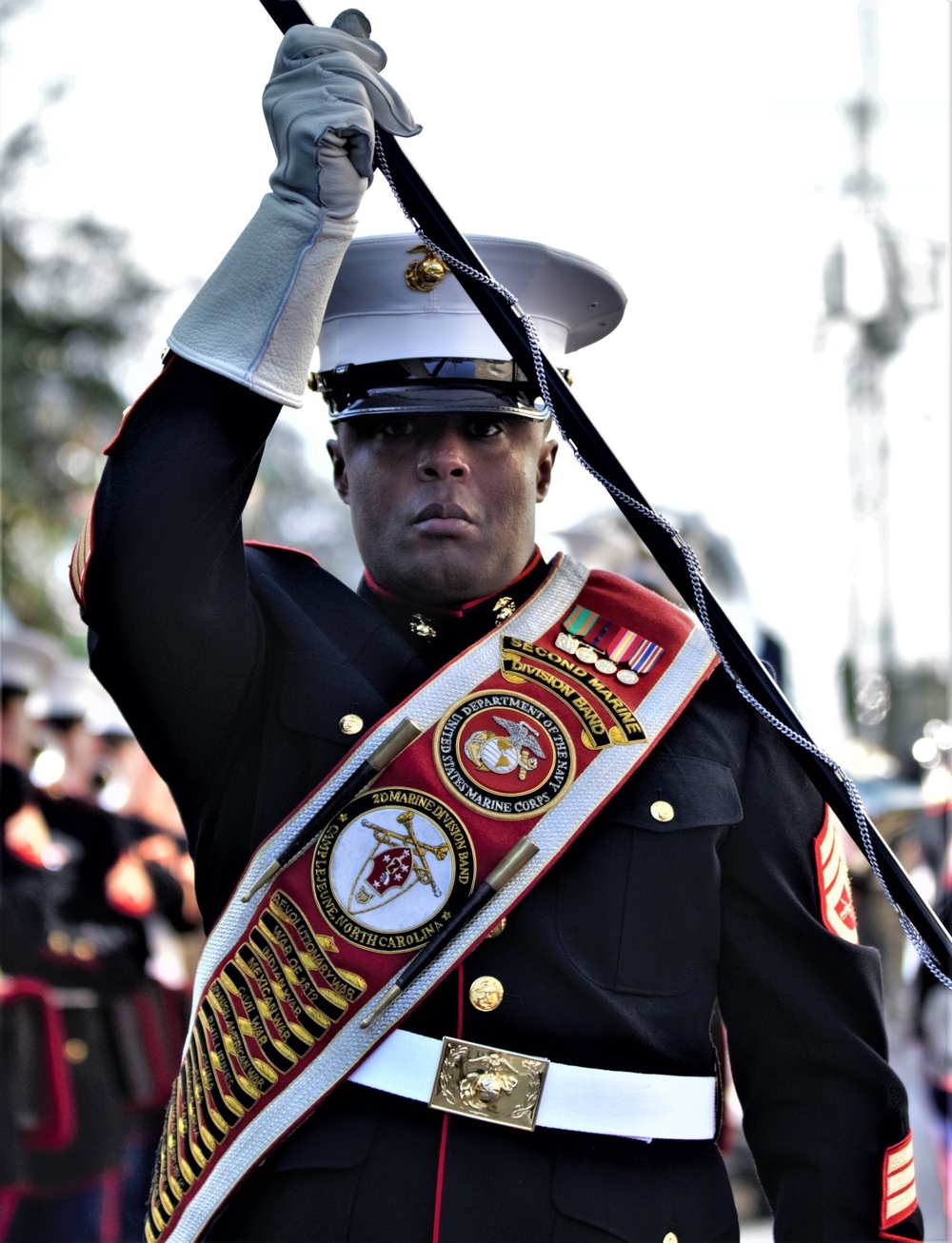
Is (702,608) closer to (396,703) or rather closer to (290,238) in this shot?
(396,703)

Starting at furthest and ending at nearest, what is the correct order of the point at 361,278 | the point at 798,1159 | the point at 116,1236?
the point at 116,1236 < the point at 361,278 < the point at 798,1159

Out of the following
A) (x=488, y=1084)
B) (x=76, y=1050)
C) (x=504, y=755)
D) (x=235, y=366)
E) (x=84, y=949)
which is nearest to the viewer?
(x=235, y=366)

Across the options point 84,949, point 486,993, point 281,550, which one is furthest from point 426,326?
point 84,949

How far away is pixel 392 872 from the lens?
8.12 feet

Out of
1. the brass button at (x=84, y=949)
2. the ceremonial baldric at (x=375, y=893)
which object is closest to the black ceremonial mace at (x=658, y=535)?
the ceremonial baldric at (x=375, y=893)

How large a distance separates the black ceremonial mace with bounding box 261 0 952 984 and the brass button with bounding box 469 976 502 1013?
0.56 m

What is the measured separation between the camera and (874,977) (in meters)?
2.62

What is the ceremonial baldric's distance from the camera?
2449 mm

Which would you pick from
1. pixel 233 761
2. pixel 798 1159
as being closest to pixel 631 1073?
pixel 798 1159

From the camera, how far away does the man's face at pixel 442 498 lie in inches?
104

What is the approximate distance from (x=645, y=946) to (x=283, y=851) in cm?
56

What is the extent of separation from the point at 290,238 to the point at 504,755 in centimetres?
86

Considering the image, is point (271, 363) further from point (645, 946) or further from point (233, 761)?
point (645, 946)

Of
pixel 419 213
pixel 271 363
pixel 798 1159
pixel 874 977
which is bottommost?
pixel 798 1159
